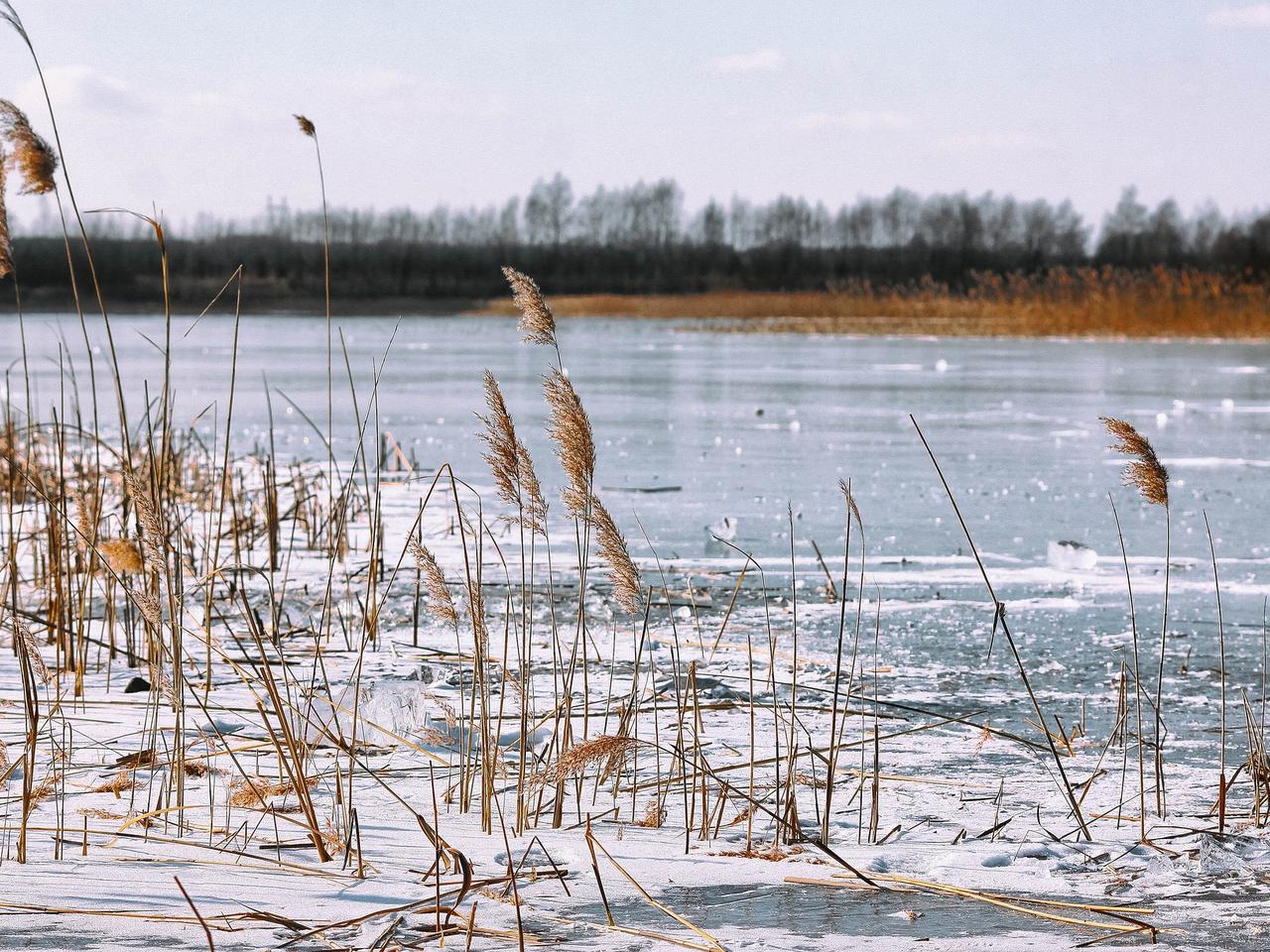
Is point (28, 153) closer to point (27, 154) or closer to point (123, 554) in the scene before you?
point (27, 154)

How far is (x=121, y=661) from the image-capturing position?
3.55 m

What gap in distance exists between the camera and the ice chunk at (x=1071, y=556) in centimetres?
486

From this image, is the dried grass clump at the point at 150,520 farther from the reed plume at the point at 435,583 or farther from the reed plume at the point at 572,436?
the reed plume at the point at 572,436

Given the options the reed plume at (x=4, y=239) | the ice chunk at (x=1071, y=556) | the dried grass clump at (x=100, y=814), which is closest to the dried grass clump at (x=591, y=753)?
the dried grass clump at (x=100, y=814)

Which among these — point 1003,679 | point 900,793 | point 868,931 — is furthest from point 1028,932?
point 1003,679

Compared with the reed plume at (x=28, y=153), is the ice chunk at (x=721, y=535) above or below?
below

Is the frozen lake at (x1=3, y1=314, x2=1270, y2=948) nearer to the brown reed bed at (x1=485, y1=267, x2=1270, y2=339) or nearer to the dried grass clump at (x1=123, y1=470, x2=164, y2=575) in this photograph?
the dried grass clump at (x1=123, y1=470, x2=164, y2=575)

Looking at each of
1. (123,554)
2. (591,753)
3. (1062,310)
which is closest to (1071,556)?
(591,753)

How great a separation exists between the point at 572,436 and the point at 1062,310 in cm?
2309

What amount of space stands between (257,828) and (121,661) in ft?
4.90

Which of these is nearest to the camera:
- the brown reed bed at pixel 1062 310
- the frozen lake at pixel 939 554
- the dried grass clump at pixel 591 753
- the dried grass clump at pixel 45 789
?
the dried grass clump at pixel 591 753

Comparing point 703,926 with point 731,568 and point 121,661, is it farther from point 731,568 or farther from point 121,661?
point 731,568

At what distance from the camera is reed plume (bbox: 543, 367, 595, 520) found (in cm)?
213

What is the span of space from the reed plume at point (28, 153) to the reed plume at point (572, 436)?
89 centimetres
